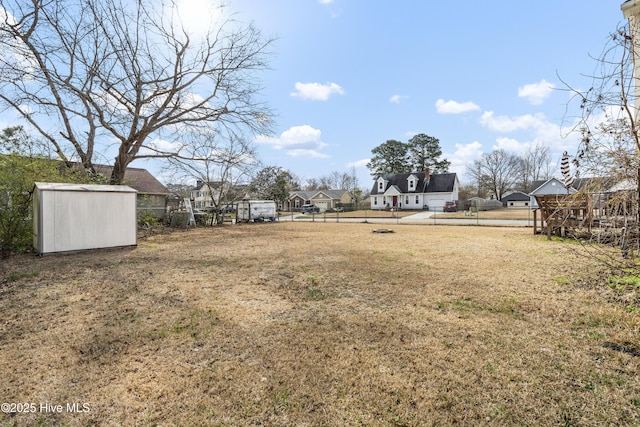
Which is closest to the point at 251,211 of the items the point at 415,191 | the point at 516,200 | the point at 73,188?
the point at 73,188

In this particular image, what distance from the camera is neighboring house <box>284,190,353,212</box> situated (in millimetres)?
50312

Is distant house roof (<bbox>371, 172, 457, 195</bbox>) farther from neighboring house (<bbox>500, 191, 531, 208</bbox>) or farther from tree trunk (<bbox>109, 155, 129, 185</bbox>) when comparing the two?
tree trunk (<bbox>109, 155, 129, 185</bbox>)

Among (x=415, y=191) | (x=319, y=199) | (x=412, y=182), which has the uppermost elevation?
(x=412, y=182)

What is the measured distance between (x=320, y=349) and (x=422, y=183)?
40586 mm

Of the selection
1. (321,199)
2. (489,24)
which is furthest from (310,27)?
(321,199)

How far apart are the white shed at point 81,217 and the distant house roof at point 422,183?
120 feet

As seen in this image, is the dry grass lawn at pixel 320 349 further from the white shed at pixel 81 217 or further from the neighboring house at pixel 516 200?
the neighboring house at pixel 516 200

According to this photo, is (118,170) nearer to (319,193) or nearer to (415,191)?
(415,191)

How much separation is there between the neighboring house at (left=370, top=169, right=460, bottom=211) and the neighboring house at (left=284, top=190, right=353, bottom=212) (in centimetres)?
872

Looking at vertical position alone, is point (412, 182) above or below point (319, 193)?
above

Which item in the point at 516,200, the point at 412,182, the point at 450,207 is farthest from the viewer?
the point at 516,200

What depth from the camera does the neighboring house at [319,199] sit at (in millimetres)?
50312

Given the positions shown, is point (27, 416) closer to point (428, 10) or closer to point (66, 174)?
point (66, 174)

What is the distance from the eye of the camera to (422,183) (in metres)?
40.5
